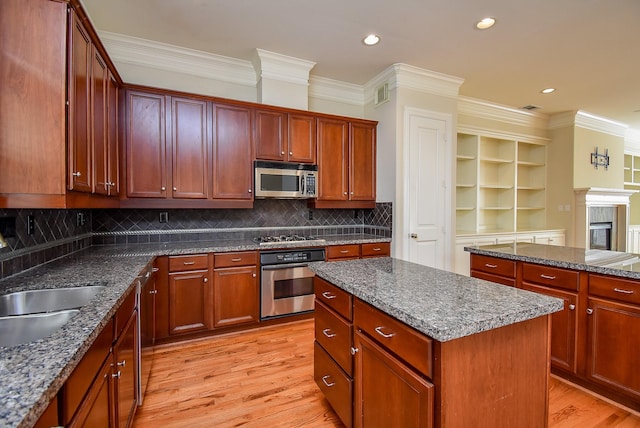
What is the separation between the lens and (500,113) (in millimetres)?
4965

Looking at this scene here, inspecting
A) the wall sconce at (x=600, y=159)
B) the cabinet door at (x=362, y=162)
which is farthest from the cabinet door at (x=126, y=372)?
the wall sconce at (x=600, y=159)

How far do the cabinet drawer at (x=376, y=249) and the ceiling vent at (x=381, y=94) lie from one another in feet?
5.94

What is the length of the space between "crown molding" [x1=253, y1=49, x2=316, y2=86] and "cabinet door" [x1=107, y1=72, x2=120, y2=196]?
1440 millimetres

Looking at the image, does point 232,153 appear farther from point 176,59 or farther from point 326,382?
point 326,382

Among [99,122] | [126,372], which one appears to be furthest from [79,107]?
[126,372]

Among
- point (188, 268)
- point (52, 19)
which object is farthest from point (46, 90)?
point (188, 268)

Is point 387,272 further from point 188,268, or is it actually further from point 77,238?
point 77,238

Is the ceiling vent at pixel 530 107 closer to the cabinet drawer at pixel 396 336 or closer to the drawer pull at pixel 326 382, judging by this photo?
the cabinet drawer at pixel 396 336

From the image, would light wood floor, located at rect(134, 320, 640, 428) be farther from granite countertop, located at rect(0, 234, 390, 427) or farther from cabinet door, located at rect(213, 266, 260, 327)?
granite countertop, located at rect(0, 234, 390, 427)

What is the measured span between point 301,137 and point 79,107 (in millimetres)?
2160

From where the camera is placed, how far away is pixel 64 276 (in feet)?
5.66

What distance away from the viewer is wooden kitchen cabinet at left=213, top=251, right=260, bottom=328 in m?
2.90

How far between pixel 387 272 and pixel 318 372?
809mm

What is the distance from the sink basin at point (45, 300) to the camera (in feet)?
4.63
